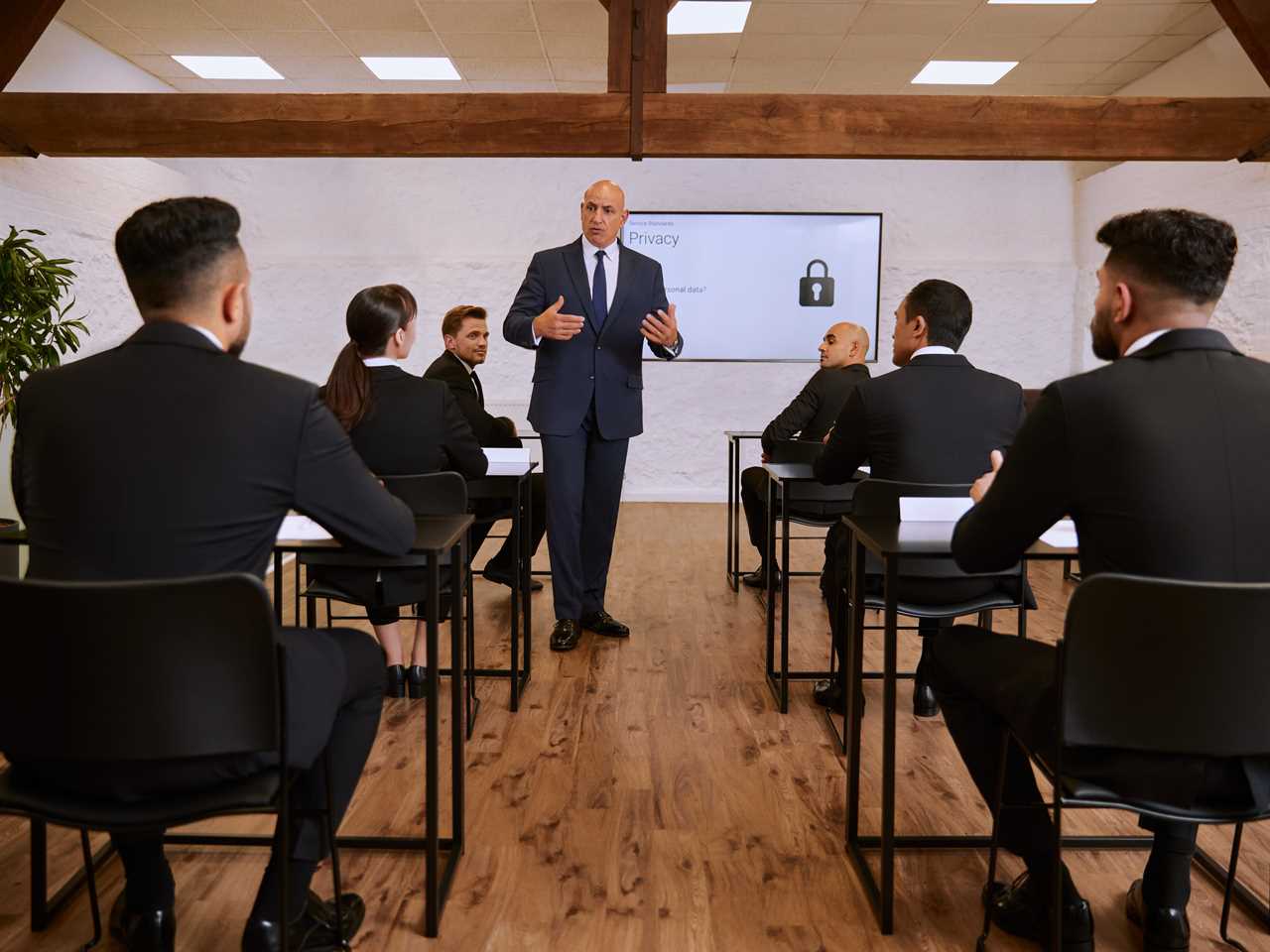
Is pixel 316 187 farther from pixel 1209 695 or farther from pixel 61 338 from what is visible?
pixel 1209 695

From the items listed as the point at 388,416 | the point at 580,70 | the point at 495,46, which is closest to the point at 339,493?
the point at 388,416

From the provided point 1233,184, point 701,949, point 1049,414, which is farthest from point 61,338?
point 1233,184

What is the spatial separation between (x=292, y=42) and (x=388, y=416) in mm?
4414

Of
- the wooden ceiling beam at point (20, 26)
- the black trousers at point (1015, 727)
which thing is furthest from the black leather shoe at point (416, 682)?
the wooden ceiling beam at point (20, 26)

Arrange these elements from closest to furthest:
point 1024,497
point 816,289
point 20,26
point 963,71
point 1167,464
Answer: point 1167,464, point 1024,497, point 20,26, point 963,71, point 816,289

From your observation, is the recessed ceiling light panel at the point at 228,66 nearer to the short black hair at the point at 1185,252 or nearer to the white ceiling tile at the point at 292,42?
the white ceiling tile at the point at 292,42

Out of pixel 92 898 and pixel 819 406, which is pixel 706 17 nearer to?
pixel 819 406

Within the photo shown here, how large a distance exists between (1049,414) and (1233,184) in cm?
539

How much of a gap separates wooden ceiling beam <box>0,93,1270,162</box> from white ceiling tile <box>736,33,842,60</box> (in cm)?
155

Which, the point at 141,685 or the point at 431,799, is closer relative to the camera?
the point at 141,685

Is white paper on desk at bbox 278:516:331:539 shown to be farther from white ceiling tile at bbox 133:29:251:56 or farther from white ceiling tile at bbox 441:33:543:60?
white ceiling tile at bbox 133:29:251:56

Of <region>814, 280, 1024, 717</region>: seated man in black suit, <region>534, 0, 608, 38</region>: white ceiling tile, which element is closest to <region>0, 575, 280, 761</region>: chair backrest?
<region>814, 280, 1024, 717</region>: seated man in black suit

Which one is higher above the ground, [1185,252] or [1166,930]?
[1185,252]

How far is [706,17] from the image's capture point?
569 centimetres
